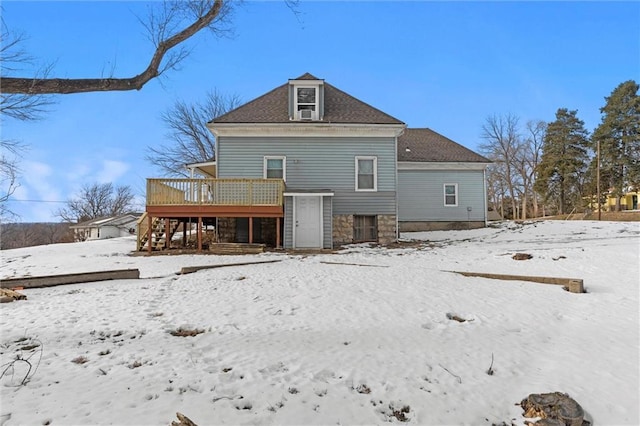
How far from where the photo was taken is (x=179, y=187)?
494 inches

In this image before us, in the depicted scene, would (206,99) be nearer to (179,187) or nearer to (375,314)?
(179,187)

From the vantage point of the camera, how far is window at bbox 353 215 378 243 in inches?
573

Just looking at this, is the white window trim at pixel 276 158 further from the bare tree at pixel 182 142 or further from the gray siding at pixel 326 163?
the bare tree at pixel 182 142

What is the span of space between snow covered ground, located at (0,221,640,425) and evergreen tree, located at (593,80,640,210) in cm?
2971

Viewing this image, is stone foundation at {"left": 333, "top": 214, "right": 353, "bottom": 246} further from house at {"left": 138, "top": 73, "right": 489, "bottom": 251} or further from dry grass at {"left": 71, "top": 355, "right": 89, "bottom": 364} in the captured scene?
dry grass at {"left": 71, "top": 355, "right": 89, "bottom": 364}

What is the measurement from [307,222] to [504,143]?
33.8 meters

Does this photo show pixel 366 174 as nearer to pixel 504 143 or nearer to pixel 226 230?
pixel 226 230

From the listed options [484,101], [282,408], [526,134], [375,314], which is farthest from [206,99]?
[526,134]

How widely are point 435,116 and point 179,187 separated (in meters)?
33.7

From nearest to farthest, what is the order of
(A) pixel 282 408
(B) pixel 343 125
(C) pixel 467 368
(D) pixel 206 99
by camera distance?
(A) pixel 282 408
(C) pixel 467 368
(B) pixel 343 125
(D) pixel 206 99

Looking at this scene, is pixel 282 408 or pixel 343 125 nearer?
pixel 282 408

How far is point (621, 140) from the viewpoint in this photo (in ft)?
98.7

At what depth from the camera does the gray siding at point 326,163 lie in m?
14.0

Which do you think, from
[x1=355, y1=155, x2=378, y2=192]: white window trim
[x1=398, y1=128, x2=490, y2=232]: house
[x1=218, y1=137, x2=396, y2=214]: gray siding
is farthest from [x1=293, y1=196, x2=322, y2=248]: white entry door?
[x1=398, y1=128, x2=490, y2=232]: house
